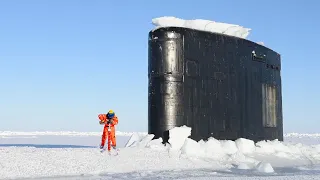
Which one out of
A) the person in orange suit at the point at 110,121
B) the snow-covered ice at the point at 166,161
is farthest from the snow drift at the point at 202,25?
the snow-covered ice at the point at 166,161

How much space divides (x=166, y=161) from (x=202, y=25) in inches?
195

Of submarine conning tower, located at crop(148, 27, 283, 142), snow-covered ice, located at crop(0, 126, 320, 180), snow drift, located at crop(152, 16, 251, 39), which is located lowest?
snow-covered ice, located at crop(0, 126, 320, 180)

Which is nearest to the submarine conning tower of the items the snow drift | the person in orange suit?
the snow drift

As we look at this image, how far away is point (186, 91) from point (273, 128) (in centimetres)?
465

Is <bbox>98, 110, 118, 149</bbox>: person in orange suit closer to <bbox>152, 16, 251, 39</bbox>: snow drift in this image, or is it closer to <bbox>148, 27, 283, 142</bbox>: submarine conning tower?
<bbox>148, 27, 283, 142</bbox>: submarine conning tower

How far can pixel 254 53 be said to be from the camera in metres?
13.9

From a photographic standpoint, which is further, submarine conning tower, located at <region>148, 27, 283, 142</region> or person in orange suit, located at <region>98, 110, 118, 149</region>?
submarine conning tower, located at <region>148, 27, 283, 142</region>

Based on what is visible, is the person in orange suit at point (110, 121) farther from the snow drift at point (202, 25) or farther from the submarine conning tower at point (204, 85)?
the snow drift at point (202, 25)

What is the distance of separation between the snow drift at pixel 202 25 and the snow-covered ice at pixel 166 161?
3.49m

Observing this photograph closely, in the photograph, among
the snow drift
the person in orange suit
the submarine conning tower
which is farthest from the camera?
the snow drift

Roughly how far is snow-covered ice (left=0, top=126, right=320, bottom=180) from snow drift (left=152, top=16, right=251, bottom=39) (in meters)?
3.49

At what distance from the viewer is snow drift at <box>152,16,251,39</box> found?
12.7m

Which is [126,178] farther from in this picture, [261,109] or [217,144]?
[261,109]

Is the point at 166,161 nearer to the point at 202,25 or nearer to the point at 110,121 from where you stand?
the point at 110,121
